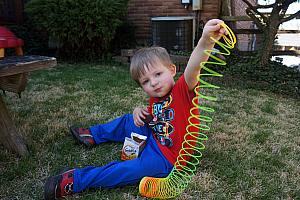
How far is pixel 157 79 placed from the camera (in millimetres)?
1766

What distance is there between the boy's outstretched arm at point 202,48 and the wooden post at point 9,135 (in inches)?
49.2

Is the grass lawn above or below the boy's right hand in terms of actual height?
below

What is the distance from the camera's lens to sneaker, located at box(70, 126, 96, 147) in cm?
227

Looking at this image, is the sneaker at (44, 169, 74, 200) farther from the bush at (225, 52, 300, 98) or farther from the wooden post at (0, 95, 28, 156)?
the bush at (225, 52, 300, 98)

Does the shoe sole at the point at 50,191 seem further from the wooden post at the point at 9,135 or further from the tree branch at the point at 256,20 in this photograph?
the tree branch at the point at 256,20

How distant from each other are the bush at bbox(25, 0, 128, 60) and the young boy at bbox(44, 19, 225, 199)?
440 cm

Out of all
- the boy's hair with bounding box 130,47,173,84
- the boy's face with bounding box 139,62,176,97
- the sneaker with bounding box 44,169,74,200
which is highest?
the boy's hair with bounding box 130,47,173,84

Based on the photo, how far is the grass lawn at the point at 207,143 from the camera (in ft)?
5.70

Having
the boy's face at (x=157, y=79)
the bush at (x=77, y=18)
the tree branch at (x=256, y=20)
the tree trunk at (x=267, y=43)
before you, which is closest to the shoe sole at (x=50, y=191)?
the boy's face at (x=157, y=79)

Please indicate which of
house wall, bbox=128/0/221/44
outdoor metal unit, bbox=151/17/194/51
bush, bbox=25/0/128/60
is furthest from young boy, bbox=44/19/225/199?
house wall, bbox=128/0/221/44

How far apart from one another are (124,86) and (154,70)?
2653mm

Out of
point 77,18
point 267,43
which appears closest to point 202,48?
point 267,43

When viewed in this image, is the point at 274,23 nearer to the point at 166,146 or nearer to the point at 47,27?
the point at 166,146

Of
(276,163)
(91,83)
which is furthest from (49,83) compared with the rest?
(276,163)
